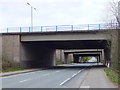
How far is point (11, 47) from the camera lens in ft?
138

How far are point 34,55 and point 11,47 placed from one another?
6.70m

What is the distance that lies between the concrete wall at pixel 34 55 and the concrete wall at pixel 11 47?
1073 millimetres

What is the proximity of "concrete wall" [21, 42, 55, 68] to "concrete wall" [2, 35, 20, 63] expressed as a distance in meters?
1.07

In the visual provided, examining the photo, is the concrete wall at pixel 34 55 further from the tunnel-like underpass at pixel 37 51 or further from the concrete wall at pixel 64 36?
the concrete wall at pixel 64 36

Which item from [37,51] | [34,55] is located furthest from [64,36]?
[37,51]

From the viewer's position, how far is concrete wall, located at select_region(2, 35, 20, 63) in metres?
41.5

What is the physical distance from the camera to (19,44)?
41.7 meters

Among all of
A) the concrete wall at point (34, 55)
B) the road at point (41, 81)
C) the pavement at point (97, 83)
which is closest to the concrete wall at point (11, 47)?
the concrete wall at point (34, 55)

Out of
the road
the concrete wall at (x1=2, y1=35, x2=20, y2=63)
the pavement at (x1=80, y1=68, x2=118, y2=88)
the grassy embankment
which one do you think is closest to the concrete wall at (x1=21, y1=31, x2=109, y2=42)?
the concrete wall at (x1=2, y1=35, x2=20, y2=63)

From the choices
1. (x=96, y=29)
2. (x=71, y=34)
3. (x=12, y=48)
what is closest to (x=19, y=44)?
(x=12, y=48)

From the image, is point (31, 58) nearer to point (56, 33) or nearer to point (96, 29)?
point (56, 33)

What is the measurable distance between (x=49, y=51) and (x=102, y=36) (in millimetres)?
22923

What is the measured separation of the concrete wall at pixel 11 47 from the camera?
136ft

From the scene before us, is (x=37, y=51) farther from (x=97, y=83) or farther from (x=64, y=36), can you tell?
Answer: (x=97, y=83)
